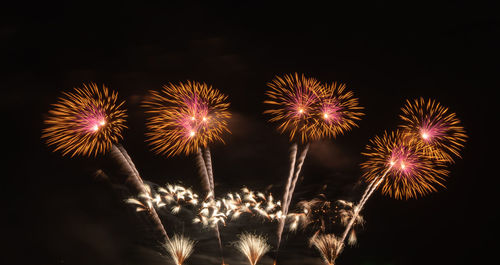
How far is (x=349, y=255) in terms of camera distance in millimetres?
28750

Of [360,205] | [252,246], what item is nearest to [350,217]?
[360,205]

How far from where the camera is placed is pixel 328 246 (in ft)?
57.1

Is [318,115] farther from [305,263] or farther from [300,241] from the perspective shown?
[305,263]

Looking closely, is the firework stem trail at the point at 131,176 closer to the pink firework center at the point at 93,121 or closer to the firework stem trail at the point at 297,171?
the pink firework center at the point at 93,121

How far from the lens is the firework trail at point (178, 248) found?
607 inches

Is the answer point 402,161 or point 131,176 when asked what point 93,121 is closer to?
point 131,176

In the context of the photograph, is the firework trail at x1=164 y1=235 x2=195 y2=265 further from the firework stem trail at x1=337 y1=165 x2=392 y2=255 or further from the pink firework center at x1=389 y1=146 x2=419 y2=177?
the pink firework center at x1=389 y1=146 x2=419 y2=177

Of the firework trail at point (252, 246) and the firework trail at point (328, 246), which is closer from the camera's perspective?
the firework trail at point (252, 246)

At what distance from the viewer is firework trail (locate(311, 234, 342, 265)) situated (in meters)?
16.7

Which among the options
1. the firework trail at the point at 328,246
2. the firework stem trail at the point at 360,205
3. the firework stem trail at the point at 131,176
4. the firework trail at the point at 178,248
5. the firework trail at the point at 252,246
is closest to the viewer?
the firework stem trail at the point at 131,176

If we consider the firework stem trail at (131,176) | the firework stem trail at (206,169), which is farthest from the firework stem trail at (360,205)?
the firework stem trail at (131,176)

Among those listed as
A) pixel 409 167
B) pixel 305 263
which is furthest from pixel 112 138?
pixel 305 263

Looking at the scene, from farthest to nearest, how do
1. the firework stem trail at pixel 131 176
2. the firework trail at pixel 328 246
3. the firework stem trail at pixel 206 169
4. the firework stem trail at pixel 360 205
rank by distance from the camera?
the firework trail at pixel 328 246
the firework stem trail at pixel 206 169
the firework stem trail at pixel 360 205
the firework stem trail at pixel 131 176

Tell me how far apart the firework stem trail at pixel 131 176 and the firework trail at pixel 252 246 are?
4655mm
